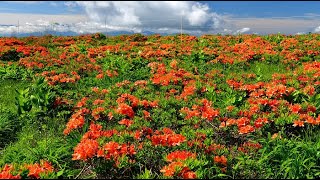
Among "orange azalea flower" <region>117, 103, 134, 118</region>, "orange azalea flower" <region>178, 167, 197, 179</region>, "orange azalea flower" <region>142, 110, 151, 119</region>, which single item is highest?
"orange azalea flower" <region>117, 103, 134, 118</region>

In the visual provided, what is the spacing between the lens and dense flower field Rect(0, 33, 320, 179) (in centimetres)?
762

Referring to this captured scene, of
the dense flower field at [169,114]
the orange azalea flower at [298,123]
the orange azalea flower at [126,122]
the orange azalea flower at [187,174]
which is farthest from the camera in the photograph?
the orange azalea flower at [126,122]

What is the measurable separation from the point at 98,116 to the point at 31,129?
6.76 ft

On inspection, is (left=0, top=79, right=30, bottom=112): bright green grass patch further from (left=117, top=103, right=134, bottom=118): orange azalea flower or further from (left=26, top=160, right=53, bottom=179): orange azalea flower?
(left=26, top=160, right=53, bottom=179): orange azalea flower

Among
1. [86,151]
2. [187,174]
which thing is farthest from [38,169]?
[187,174]

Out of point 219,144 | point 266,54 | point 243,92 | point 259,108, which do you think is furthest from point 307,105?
point 266,54

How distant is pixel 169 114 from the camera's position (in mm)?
11133

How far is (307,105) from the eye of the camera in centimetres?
1091

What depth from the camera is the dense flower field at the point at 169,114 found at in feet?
25.0

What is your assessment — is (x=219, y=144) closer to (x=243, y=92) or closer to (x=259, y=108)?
(x=259, y=108)

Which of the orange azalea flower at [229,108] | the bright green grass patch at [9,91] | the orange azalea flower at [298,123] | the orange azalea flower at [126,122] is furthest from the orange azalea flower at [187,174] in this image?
the bright green grass patch at [9,91]

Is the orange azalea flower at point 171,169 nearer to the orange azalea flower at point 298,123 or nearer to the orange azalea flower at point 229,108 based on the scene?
the orange azalea flower at point 298,123

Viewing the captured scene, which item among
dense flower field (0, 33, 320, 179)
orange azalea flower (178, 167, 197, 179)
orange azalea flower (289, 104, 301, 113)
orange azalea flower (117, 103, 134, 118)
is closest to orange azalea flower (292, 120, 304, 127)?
dense flower field (0, 33, 320, 179)

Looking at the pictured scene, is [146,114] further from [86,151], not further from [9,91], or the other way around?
[9,91]
